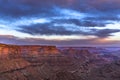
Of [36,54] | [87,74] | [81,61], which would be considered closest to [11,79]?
[36,54]

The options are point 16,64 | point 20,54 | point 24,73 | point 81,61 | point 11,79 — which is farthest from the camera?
point 81,61

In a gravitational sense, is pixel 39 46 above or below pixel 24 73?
above

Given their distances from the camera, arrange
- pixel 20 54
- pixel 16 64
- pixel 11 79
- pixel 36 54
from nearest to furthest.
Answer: pixel 11 79 → pixel 16 64 → pixel 20 54 → pixel 36 54

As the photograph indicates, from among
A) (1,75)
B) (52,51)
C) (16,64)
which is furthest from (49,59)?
(1,75)

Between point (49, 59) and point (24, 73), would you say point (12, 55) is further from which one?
point (49, 59)

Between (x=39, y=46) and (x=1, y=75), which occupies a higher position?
(x=39, y=46)

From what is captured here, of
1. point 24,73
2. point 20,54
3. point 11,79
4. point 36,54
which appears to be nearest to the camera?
point 11,79

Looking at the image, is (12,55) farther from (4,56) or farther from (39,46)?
(39,46)

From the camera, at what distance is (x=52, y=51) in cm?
17025

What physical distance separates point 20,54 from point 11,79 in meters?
34.5

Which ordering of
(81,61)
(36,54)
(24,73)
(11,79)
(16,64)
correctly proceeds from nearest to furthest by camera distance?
(11,79) → (24,73) → (16,64) → (36,54) → (81,61)

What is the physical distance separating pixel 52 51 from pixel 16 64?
120 feet

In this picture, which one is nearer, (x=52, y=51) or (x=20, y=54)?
(x=20, y=54)

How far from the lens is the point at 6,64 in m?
130
